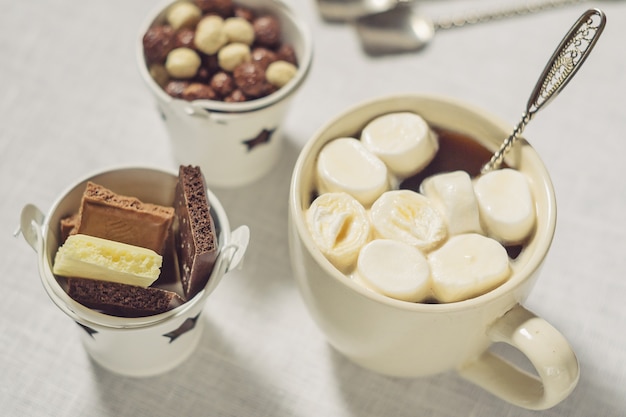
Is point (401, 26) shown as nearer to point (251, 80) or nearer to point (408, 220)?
point (251, 80)

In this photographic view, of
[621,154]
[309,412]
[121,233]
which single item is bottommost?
[309,412]

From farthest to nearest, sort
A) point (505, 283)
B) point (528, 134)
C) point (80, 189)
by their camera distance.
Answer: point (528, 134) → point (80, 189) → point (505, 283)

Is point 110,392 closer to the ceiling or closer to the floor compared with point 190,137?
closer to the floor

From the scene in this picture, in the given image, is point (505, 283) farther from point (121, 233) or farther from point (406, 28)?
point (406, 28)

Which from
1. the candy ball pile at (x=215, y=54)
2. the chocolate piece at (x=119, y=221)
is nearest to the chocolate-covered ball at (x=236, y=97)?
the candy ball pile at (x=215, y=54)

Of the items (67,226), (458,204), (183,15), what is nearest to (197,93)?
(183,15)

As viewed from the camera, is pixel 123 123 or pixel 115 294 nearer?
pixel 115 294

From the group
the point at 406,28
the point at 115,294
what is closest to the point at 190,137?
the point at 115,294
